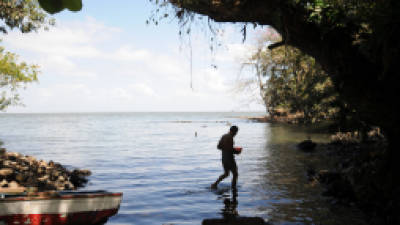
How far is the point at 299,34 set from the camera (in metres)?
8.77

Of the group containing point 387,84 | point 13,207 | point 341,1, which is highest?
point 341,1

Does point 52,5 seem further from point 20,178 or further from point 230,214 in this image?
point 20,178

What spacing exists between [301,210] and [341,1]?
18.8ft

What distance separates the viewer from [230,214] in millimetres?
10078

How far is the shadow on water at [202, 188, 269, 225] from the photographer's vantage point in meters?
8.27

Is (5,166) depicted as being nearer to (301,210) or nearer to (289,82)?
(301,210)

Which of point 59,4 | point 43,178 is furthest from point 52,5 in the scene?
point 43,178

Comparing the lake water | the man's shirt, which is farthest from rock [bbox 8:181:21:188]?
the man's shirt

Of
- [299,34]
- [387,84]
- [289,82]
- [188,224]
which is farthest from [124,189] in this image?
[289,82]

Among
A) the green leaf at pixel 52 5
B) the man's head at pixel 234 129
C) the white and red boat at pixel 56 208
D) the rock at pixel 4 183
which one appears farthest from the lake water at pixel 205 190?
the green leaf at pixel 52 5

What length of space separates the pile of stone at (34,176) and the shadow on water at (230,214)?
6.27 m

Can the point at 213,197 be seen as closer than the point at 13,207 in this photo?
No

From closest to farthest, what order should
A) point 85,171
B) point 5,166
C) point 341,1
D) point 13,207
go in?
point 13,207 → point 341,1 → point 5,166 → point 85,171

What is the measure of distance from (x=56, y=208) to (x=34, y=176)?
22.8 ft
